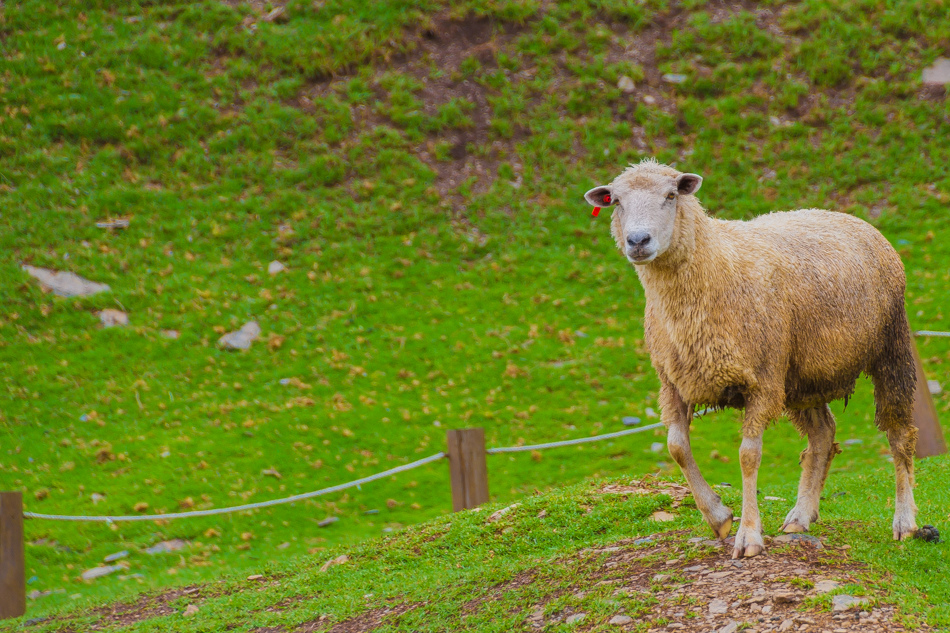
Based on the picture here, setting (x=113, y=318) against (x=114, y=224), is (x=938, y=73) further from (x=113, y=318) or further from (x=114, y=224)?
(x=113, y=318)

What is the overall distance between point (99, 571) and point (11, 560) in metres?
1.42

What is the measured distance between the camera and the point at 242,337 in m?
15.6

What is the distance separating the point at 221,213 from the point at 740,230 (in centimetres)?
1354

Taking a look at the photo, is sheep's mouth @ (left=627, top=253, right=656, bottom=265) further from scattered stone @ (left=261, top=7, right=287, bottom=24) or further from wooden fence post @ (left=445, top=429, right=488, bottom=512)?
scattered stone @ (left=261, top=7, right=287, bottom=24)

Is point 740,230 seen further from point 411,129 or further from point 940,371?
point 411,129

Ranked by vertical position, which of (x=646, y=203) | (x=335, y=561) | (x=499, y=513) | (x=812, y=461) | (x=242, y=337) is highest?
(x=646, y=203)

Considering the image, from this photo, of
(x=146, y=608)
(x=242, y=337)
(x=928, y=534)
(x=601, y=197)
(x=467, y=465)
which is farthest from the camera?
(x=242, y=337)

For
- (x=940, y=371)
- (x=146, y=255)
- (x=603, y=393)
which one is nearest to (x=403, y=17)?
(x=146, y=255)

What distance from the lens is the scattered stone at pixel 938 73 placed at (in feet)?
65.1

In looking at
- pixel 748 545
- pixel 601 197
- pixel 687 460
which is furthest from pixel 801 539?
pixel 601 197

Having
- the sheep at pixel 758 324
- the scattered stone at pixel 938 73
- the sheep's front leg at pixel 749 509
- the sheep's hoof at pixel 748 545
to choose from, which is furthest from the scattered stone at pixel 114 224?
the scattered stone at pixel 938 73

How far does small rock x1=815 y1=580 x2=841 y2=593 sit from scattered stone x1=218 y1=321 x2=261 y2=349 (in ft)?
38.7

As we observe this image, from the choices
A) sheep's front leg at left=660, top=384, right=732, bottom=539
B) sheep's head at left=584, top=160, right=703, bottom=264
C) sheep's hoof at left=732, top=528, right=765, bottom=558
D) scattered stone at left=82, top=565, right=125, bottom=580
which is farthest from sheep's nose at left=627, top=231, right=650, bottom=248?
scattered stone at left=82, top=565, right=125, bottom=580

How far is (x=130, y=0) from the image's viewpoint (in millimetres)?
22297
